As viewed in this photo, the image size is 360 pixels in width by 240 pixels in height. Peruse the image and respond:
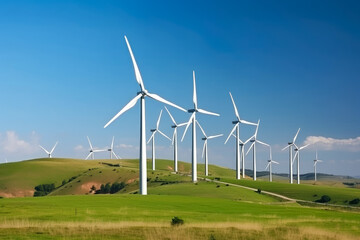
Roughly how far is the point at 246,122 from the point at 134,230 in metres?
154

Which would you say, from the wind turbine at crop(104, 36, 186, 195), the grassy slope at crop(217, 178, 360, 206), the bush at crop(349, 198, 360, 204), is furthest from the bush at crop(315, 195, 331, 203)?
the wind turbine at crop(104, 36, 186, 195)

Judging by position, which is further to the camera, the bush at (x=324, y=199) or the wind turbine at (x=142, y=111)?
the bush at (x=324, y=199)

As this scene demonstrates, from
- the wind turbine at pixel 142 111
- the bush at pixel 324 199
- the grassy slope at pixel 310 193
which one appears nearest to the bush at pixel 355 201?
the grassy slope at pixel 310 193

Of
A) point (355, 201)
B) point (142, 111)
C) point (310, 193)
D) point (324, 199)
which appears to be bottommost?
point (355, 201)

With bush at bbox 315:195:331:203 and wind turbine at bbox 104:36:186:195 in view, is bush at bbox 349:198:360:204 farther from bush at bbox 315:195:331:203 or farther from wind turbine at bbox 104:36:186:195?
wind turbine at bbox 104:36:186:195

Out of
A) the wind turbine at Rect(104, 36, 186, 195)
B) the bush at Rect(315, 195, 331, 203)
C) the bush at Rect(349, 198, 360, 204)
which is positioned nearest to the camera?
the wind turbine at Rect(104, 36, 186, 195)

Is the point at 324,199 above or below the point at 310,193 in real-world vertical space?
below

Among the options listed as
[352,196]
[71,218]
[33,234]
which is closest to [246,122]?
[352,196]

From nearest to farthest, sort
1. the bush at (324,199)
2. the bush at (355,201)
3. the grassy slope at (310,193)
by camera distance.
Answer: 1. the bush at (355,201)
2. the bush at (324,199)
3. the grassy slope at (310,193)

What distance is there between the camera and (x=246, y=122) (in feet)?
630

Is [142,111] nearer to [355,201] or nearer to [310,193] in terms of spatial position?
[310,193]

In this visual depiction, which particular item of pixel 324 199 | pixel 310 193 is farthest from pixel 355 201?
pixel 310 193

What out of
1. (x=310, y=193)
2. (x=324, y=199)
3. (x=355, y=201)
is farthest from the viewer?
(x=310, y=193)

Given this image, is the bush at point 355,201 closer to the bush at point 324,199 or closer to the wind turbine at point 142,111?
the bush at point 324,199
